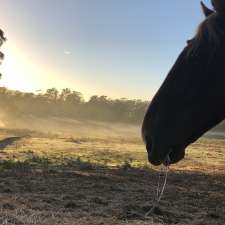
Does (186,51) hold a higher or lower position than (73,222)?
higher

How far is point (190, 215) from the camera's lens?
862 centimetres

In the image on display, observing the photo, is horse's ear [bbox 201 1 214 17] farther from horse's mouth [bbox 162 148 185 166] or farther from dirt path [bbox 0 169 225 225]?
dirt path [bbox 0 169 225 225]

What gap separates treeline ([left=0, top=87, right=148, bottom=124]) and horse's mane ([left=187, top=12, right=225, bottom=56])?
323 feet

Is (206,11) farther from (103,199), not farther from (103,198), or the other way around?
(103,198)

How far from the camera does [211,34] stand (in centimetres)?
187

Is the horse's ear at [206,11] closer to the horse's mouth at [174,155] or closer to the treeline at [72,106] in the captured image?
the horse's mouth at [174,155]

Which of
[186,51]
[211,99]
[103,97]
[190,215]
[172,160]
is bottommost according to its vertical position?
[190,215]

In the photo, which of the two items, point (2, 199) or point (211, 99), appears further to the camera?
point (2, 199)

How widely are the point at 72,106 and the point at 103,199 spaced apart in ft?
376

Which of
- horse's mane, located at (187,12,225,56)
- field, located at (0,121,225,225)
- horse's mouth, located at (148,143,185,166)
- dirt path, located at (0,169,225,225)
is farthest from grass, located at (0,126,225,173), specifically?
horse's mane, located at (187,12,225,56)

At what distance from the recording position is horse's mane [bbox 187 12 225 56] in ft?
6.13

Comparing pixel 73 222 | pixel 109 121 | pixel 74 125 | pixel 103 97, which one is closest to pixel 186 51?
pixel 73 222

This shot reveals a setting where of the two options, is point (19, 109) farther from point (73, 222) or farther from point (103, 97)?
point (73, 222)

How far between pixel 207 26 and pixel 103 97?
12218cm
